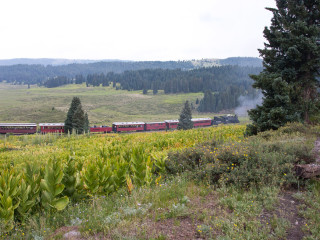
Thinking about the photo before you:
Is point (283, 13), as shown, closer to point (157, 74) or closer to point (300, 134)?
point (300, 134)

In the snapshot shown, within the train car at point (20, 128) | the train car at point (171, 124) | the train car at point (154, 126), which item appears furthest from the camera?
the train car at point (171, 124)

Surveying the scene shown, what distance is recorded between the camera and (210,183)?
6.30 metres

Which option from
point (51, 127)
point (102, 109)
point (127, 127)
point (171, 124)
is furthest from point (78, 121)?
point (102, 109)

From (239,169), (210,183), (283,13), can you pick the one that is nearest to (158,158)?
(210,183)

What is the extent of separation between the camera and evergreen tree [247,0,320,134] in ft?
42.6

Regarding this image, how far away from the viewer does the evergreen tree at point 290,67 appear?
42.6 feet

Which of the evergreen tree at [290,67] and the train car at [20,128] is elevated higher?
the evergreen tree at [290,67]

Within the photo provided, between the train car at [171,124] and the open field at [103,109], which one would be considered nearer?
the train car at [171,124]

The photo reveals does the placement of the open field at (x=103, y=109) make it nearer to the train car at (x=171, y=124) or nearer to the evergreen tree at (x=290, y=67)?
the train car at (x=171, y=124)

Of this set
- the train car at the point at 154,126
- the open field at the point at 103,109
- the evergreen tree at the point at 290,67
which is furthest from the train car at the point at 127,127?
the evergreen tree at the point at 290,67

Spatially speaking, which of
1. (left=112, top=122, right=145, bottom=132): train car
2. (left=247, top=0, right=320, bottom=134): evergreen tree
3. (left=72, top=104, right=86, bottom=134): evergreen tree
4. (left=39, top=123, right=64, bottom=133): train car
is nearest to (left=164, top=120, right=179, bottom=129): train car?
(left=112, top=122, right=145, bottom=132): train car

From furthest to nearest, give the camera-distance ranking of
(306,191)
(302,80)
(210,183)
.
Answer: (302,80) → (210,183) → (306,191)

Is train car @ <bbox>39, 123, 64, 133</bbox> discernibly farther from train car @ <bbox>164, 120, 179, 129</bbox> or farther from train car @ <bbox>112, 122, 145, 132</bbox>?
train car @ <bbox>164, 120, 179, 129</bbox>

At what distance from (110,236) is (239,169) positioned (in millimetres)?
3630
